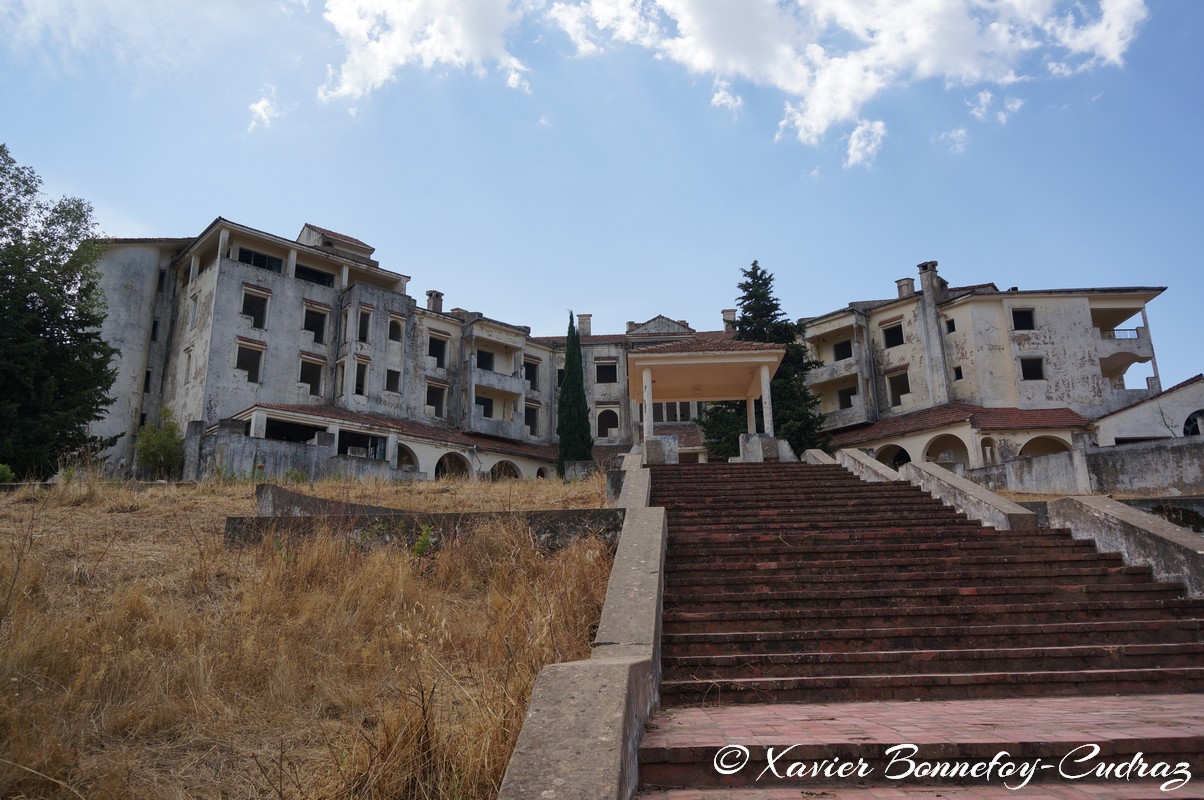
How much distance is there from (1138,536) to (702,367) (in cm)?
1173

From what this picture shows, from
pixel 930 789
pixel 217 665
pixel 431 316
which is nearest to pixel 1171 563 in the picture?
pixel 930 789

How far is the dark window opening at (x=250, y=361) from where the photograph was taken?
1297 inches

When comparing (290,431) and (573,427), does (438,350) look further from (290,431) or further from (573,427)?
(290,431)

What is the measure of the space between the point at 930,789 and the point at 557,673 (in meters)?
1.87

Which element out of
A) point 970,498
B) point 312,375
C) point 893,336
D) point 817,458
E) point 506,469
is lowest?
point 970,498

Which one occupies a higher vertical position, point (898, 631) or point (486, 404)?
point (486, 404)

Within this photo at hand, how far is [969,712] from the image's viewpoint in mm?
4824

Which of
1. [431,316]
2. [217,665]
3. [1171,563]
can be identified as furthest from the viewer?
[431,316]

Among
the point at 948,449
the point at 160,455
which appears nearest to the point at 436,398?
the point at 160,455

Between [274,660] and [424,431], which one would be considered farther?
[424,431]

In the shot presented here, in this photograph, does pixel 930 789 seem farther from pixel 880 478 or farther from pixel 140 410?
pixel 140 410

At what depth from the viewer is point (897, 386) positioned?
126 feet

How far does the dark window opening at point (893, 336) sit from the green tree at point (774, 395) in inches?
325

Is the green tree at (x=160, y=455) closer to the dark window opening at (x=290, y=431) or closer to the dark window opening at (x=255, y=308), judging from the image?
the dark window opening at (x=290, y=431)
